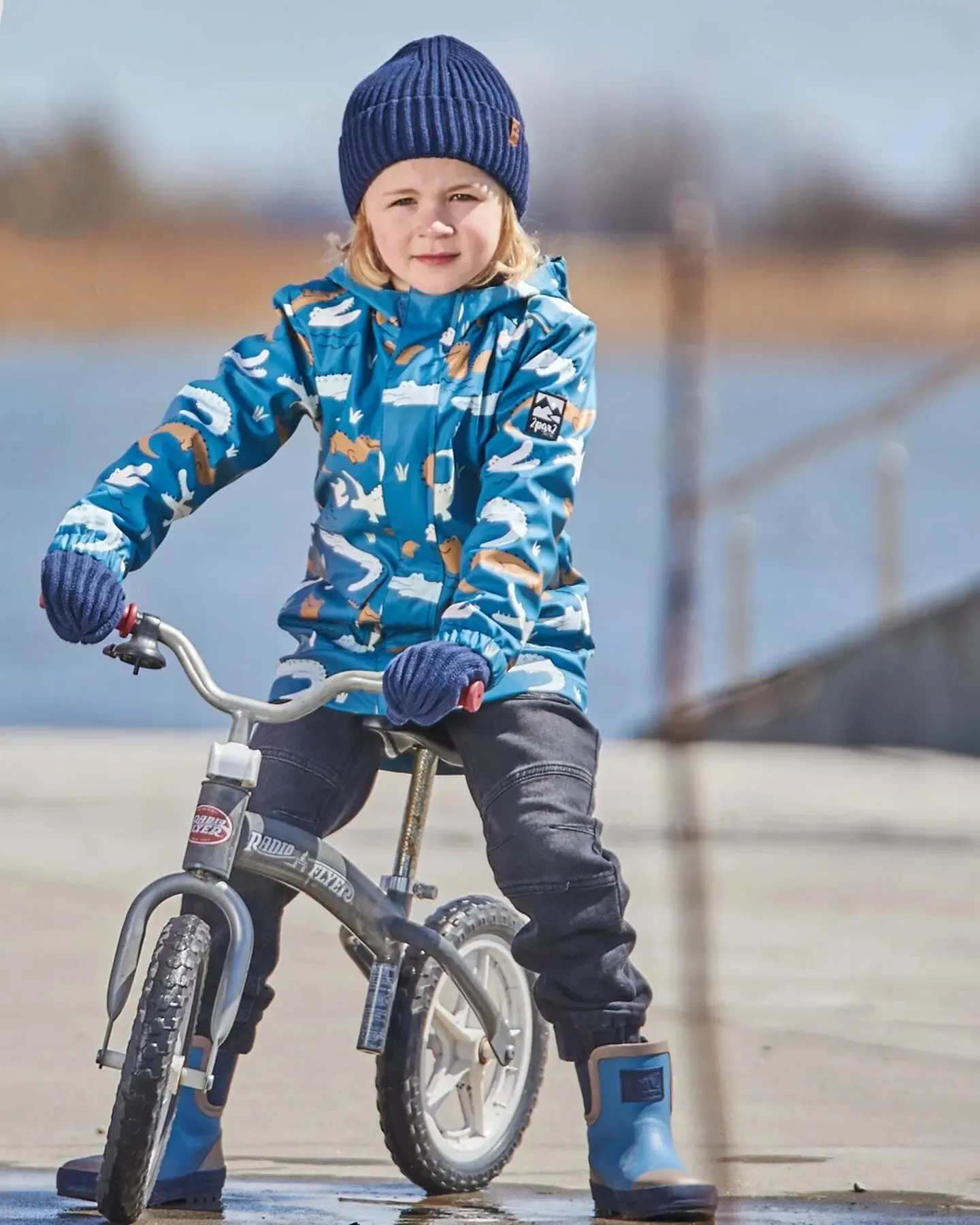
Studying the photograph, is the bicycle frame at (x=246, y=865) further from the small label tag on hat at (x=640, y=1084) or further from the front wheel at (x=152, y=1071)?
the small label tag on hat at (x=640, y=1084)

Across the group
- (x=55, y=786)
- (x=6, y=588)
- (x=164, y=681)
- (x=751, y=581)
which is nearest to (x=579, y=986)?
(x=55, y=786)

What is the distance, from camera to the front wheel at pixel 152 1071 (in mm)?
2736

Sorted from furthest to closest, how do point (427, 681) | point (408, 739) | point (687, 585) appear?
point (408, 739), point (427, 681), point (687, 585)

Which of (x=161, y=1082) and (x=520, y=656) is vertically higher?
(x=520, y=656)

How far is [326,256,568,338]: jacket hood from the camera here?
3068 millimetres

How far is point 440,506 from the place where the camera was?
3.03 metres

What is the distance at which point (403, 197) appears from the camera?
3.10 metres

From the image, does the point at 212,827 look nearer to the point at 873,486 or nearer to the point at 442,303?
the point at 442,303

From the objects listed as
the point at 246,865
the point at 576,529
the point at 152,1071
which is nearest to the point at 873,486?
the point at 576,529

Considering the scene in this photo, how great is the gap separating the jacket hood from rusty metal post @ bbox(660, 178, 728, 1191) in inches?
38.0

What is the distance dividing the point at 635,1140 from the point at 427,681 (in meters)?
0.72

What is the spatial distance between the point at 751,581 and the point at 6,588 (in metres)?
6.24

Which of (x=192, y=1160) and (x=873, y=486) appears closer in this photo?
(x=192, y=1160)

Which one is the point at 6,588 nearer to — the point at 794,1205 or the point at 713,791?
the point at 713,791
